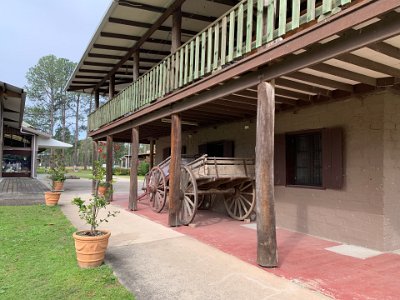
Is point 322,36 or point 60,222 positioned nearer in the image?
point 322,36

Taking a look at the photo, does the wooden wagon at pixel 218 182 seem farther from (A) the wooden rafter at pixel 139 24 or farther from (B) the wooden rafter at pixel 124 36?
(B) the wooden rafter at pixel 124 36

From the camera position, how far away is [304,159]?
27.7 ft

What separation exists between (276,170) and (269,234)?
3.70 meters

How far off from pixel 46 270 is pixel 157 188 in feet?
19.4

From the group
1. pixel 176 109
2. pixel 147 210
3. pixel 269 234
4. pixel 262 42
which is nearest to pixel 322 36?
pixel 262 42

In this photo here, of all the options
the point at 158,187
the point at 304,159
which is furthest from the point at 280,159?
the point at 158,187

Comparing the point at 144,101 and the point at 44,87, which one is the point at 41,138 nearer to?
the point at 144,101

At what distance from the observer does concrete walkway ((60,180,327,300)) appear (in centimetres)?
434

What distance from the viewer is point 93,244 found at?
5301 mm

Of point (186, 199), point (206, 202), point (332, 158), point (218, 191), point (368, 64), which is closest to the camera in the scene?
point (368, 64)

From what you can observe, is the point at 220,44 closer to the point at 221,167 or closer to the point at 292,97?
the point at 292,97

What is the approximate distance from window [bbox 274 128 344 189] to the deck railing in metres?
2.49

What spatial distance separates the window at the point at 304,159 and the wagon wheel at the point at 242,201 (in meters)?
1.23

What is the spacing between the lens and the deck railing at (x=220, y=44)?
15.2ft
